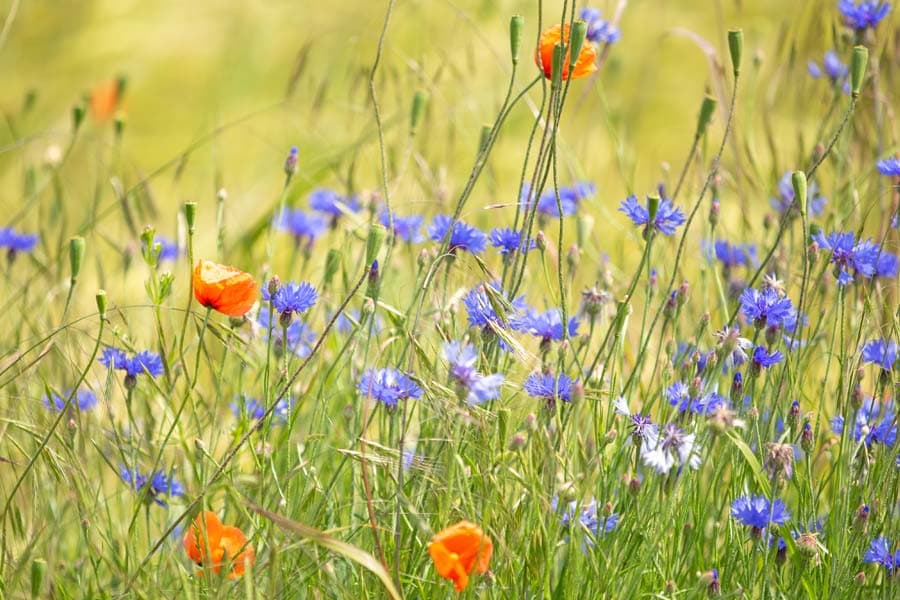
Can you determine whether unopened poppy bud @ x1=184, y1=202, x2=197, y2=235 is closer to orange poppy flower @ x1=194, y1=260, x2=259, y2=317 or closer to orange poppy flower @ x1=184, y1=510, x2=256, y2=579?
orange poppy flower @ x1=194, y1=260, x2=259, y2=317

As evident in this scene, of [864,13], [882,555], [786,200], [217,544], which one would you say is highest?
[864,13]

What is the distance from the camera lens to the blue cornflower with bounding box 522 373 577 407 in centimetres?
83

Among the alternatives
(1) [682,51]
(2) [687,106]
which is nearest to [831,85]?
(2) [687,106]

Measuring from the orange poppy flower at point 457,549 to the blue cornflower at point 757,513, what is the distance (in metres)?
0.23

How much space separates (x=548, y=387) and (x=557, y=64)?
9.5 inches

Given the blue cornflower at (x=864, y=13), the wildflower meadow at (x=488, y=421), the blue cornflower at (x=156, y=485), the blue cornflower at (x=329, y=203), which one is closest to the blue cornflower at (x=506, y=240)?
the wildflower meadow at (x=488, y=421)

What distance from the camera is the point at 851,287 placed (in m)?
1.27

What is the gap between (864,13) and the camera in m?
1.29

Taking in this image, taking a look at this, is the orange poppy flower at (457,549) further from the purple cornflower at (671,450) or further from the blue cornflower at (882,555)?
the blue cornflower at (882,555)

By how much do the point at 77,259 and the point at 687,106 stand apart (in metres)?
2.33

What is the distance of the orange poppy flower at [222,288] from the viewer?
2.67 feet

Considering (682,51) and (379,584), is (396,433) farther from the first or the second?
(682,51)

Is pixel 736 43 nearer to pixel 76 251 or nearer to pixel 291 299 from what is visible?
pixel 291 299

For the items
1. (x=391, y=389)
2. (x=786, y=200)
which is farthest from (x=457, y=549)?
(x=786, y=200)
